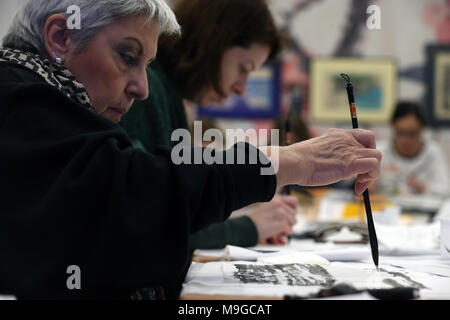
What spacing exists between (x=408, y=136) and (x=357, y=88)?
36.6 inches

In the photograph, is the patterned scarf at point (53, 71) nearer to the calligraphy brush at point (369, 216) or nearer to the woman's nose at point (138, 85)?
the woman's nose at point (138, 85)

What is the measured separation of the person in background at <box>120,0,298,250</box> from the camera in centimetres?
148

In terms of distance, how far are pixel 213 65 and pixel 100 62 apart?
745 mm

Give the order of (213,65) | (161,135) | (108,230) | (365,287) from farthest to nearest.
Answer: (213,65), (161,135), (365,287), (108,230)

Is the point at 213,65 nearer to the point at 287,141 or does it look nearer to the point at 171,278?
the point at 287,141

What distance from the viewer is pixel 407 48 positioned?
4695 mm

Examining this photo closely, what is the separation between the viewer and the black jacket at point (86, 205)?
736 millimetres

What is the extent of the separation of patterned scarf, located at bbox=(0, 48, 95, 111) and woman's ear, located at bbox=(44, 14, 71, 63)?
0.04 meters

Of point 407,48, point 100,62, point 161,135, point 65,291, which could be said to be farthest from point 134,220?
point 407,48

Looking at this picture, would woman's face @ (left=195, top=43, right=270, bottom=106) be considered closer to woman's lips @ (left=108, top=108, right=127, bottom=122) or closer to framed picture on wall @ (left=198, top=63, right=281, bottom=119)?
woman's lips @ (left=108, top=108, right=127, bottom=122)

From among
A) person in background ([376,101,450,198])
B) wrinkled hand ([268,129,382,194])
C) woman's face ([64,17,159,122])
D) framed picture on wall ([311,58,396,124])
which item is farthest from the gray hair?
framed picture on wall ([311,58,396,124])

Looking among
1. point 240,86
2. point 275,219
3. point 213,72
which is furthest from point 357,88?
point 275,219

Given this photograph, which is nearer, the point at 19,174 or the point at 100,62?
the point at 19,174

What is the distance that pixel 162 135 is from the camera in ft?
5.01
